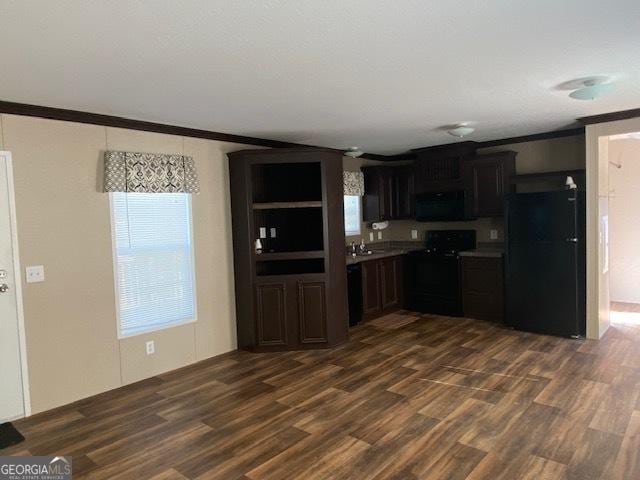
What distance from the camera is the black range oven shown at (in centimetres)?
578

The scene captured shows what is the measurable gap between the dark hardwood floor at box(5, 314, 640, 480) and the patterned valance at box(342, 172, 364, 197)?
98.8 inches

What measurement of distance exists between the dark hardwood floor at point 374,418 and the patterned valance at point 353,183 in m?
2.51

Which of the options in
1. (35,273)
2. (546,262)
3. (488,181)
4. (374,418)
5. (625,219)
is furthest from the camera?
(625,219)

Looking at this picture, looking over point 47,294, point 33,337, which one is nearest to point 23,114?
point 47,294

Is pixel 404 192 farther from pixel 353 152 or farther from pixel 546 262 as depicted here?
pixel 546 262

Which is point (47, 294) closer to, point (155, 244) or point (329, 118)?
point (155, 244)

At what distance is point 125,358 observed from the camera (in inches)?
151

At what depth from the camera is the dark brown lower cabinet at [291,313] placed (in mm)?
4599

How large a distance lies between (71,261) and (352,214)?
3.95 m

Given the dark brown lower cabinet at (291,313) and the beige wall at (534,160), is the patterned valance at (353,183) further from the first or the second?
the dark brown lower cabinet at (291,313)

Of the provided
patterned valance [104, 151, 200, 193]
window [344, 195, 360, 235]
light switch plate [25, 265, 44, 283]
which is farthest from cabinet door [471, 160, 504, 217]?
light switch plate [25, 265, 44, 283]

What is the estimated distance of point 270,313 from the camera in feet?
15.1

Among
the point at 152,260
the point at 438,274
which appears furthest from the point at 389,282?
the point at 152,260

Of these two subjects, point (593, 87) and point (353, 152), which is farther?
point (353, 152)
